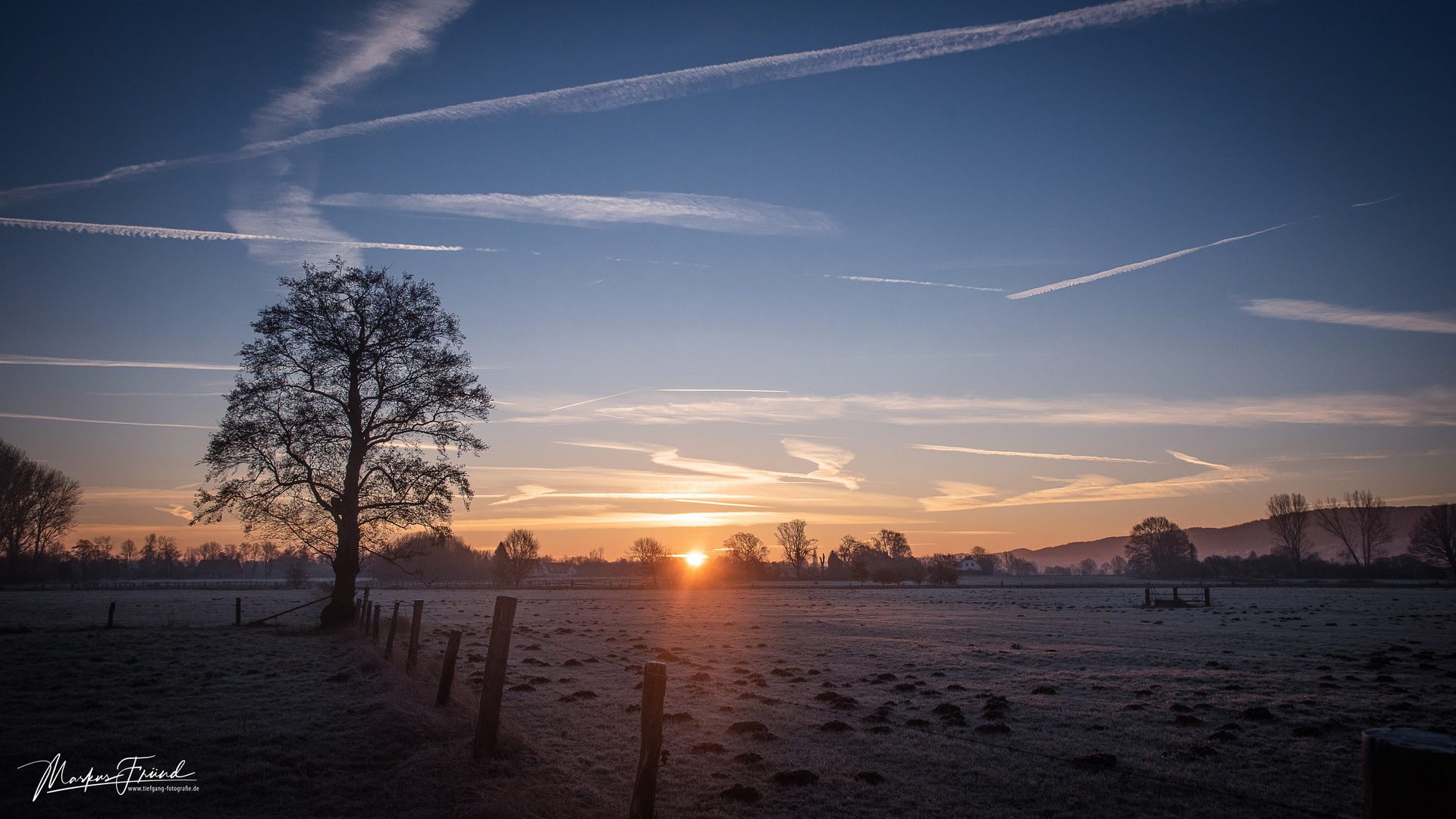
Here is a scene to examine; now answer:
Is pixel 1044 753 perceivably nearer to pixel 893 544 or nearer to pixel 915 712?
pixel 915 712

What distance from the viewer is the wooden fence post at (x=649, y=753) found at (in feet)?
24.9

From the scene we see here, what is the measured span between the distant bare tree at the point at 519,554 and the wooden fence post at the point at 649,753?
455 ft

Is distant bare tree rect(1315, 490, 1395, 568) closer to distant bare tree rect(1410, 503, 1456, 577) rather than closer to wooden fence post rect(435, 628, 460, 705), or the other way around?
distant bare tree rect(1410, 503, 1456, 577)

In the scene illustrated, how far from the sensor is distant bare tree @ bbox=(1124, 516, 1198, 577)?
568ft

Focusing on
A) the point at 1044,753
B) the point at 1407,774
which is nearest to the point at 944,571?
the point at 1044,753

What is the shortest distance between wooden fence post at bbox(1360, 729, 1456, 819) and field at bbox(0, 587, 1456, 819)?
677 centimetres

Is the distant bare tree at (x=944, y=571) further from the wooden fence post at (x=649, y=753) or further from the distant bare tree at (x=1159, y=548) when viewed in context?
the wooden fence post at (x=649, y=753)

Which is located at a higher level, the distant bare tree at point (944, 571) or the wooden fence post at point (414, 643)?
the wooden fence post at point (414, 643)

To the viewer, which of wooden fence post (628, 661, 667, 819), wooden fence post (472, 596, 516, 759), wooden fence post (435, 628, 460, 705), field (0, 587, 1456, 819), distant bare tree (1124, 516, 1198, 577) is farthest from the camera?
distant bare tree (1124, 516, 1198, 577)

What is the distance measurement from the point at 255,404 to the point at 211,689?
44.1 ft

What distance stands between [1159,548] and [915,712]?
20067 cm

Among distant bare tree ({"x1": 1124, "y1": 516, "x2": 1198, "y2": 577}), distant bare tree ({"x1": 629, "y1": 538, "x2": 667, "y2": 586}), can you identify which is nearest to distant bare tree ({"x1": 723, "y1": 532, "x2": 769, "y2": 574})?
distant bare tree ({"x1": 629, "y1": 538, "x2": 667, "y2": 586})

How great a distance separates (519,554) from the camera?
14812cm

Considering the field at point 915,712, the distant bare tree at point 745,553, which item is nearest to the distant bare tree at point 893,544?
the distant bare tree at point 745,553
